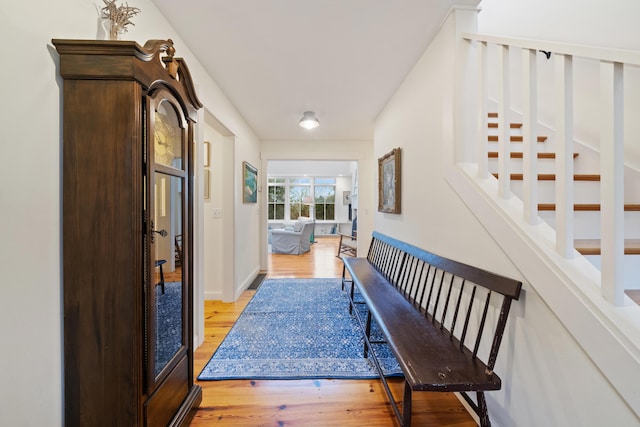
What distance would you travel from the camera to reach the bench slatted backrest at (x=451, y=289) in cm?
110

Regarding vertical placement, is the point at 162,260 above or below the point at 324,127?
below

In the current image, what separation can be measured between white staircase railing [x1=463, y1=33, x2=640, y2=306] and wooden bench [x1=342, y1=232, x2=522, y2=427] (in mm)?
305

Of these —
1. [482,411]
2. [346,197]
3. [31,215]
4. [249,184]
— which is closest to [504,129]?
[482,411]

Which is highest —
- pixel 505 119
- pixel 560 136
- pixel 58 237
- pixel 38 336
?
pixel 505 119

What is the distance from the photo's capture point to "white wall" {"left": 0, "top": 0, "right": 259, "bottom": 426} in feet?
2.54

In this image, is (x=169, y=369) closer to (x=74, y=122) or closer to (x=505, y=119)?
(x=74, y=122)

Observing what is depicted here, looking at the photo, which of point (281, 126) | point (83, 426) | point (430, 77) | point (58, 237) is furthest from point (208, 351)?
point (281, 126)

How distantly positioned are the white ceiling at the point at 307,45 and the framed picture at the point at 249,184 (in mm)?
840

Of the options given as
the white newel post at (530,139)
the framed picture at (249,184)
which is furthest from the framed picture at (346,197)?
the white newel post at (530,139)

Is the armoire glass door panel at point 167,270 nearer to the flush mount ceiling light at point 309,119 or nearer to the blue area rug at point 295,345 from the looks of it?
the blue area rug at point 295,345

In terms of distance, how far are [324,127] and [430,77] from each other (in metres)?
2.05

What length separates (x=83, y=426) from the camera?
2.97ft

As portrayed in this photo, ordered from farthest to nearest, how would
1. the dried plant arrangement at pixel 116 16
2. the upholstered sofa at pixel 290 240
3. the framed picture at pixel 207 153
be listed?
the upholstered sofa at pixel 290 240, the framed picture at pixel 207 153, the dried plant arrangement at pixel 116 16

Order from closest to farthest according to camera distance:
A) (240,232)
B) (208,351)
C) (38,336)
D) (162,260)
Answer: (38,336), (162,260), (208,351), (240,232)
